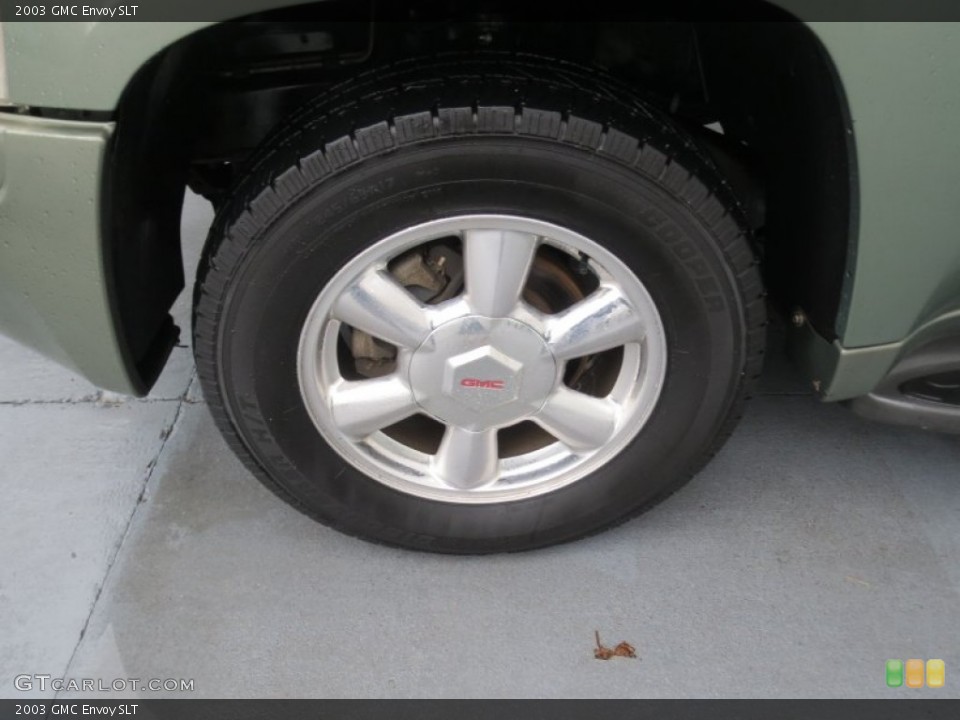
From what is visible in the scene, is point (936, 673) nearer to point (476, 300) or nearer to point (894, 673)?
point (894, 673)

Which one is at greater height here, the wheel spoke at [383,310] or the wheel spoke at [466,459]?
the wheel spoke at [383,310]

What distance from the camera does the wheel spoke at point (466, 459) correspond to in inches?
74.6

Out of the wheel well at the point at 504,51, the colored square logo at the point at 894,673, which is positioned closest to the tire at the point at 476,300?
the wheel well at the point at 504,51

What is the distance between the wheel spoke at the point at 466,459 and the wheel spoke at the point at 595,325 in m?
0.27

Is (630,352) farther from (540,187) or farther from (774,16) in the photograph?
(774,16)

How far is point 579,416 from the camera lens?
1869 millimetres

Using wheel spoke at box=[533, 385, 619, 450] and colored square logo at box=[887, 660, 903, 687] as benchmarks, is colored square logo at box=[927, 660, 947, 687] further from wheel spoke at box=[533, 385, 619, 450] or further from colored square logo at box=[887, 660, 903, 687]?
wheel spoke at box=[533, 385, 619, 450]

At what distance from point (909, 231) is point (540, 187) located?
66cm

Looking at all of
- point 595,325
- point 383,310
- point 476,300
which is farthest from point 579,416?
point 383,310

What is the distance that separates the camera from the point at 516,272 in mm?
1677

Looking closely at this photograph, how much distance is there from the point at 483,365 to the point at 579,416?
253 mm

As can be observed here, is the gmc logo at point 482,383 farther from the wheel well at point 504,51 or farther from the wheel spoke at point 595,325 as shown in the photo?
the wheel well at point 504,51

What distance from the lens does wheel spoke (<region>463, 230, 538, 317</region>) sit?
1.65 m
